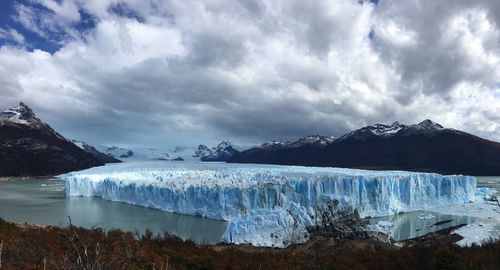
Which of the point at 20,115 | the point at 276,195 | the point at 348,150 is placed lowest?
the point at 276,195

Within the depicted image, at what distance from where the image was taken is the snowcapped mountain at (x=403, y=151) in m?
81.4

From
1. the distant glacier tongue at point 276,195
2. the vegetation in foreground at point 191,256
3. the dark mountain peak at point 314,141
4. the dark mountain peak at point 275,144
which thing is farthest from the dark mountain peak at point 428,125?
the vegetation in foreground at point 191,256

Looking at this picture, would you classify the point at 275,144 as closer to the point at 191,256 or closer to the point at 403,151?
the point at 403,151

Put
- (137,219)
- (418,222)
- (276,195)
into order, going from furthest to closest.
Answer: (418,222) → (276,195) → (137,219)

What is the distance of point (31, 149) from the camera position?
7375 cm

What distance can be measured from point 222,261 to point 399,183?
70.0 ft

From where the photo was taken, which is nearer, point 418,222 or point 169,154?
point 418,222

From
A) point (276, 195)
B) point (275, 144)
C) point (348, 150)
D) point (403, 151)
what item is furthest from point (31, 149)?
point (403, 151)

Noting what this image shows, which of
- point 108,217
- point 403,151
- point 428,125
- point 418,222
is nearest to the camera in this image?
point 108,217

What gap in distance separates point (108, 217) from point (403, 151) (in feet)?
249

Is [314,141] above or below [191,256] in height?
above

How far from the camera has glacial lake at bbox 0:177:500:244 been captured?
23.5m

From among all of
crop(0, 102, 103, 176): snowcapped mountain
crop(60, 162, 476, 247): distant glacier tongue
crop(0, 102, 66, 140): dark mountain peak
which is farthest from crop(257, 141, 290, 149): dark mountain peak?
crop(60, 162, 476, 247): distant glacier tongue

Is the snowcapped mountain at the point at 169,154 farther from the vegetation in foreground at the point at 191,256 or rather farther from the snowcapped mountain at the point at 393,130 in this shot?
the vegetation in foreground at the point at 191,256
